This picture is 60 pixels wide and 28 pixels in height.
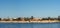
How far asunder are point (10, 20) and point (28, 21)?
751cm

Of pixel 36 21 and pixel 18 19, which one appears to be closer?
pixel 18 19

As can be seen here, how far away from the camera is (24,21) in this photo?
82812 mm

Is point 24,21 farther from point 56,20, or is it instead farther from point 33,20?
point 56,20

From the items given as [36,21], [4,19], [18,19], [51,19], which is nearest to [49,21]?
[51,19]

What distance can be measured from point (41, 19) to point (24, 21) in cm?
718

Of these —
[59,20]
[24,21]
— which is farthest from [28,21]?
[59,20]

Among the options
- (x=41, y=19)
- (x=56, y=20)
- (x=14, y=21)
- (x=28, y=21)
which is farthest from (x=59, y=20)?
(x=14, y=21)

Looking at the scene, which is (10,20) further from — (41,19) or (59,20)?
(59,20)

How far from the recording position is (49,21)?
270 ft

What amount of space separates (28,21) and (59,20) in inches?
506

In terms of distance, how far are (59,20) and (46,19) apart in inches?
215

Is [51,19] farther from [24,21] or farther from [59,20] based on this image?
[24,21]

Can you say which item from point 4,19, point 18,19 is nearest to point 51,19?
point 18,19

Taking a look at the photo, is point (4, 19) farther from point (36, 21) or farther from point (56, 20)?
point (56, 20)
